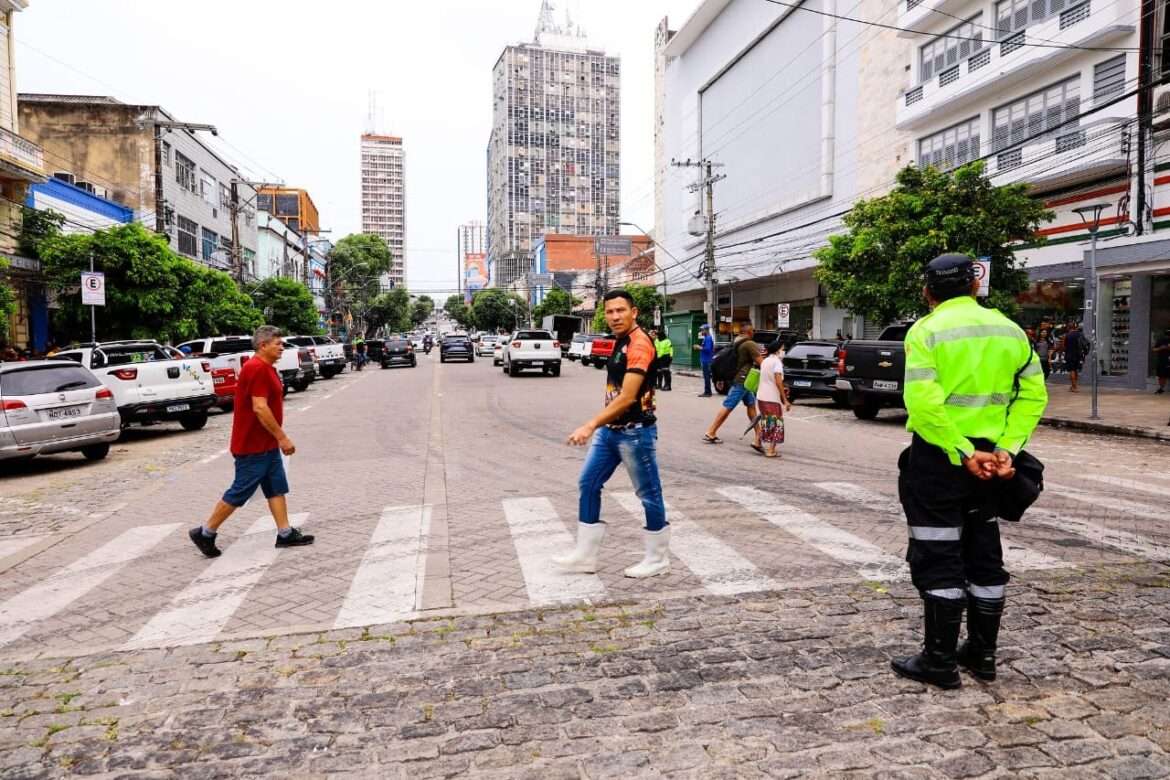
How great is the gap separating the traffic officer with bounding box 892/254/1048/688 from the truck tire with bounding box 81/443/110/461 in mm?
11818

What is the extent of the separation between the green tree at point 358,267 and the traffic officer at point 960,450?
257ft

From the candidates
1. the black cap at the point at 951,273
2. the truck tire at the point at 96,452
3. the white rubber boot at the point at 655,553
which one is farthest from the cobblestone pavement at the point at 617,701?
the truck tire at the point at 96,452

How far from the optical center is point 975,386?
3.46 meters

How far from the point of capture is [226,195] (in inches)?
2042

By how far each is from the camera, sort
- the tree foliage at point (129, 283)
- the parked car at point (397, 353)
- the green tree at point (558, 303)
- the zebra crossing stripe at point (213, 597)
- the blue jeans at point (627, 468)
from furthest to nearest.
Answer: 1. the green tree at point (558, 303)
2. the parked car at point (397, 353)
3. the tree foliage at point (129, 283)
4. the blue jeans at point (627, 468)
5. the zebra crossing stripe at point (213, 597)

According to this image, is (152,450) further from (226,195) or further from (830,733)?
(226,195)

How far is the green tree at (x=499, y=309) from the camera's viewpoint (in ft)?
375

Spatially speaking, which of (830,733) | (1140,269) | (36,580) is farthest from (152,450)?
(1140,269)

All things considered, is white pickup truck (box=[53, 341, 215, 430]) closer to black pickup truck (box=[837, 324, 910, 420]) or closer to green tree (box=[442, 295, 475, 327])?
black pickup truck (box=[837, 324, 910, 420])

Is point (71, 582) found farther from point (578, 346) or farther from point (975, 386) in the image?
point (578, 346)

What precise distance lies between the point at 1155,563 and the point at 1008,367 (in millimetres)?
3109

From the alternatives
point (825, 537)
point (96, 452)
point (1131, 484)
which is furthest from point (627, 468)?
point (96, 452)

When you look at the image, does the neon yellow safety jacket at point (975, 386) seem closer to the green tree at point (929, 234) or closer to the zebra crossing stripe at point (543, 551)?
the zebra crossing stripe at point (543, 551)

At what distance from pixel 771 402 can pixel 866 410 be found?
6443 millimetres
